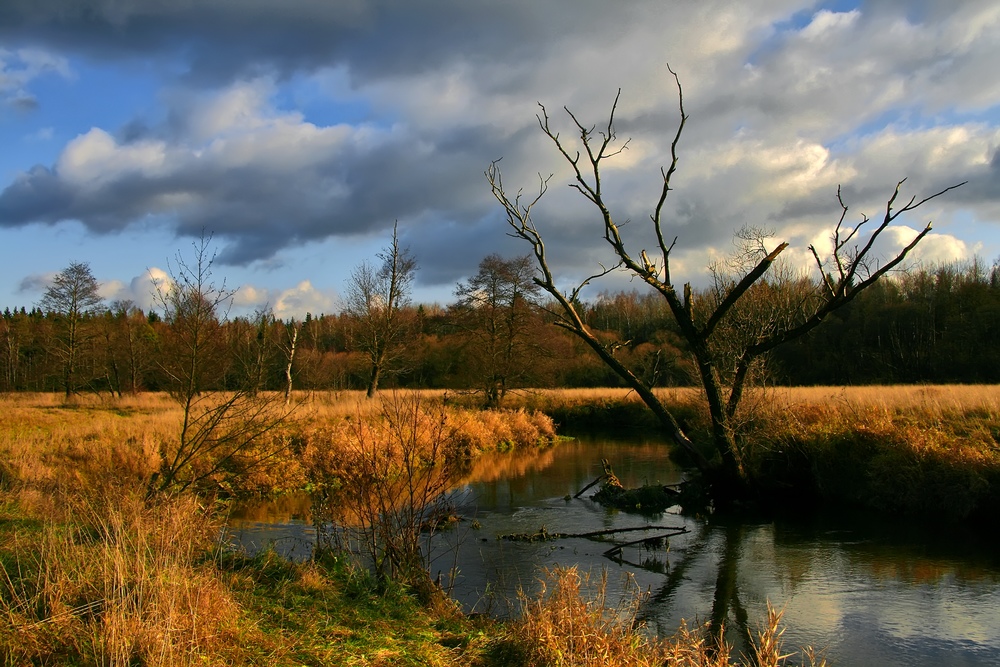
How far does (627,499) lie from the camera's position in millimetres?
15602

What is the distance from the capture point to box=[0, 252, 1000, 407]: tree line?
3241 cm

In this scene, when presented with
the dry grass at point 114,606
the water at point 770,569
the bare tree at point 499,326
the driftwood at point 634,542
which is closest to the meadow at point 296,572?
the dry grass at point 114,606

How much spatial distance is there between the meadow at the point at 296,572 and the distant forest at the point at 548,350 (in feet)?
32.3

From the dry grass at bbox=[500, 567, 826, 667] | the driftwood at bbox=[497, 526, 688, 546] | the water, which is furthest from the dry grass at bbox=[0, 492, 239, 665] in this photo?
the driftwood at bbox=[497, 526, 688, 546]

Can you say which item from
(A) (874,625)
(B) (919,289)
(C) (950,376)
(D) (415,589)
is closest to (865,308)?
(B) (919,289)

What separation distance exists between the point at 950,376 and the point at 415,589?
4351cm

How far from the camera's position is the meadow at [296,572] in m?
4.88

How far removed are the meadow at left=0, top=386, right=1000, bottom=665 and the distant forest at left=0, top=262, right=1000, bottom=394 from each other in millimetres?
9856

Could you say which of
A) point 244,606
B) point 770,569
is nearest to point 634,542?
point 770,569

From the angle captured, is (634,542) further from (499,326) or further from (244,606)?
(499,326)

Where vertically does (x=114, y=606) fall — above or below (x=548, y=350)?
below

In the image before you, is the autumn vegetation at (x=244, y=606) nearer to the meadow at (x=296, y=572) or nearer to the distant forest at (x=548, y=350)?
the meadow at (x=296, y=572)

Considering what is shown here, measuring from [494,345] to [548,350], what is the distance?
2.87 metres

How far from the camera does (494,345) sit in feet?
110
